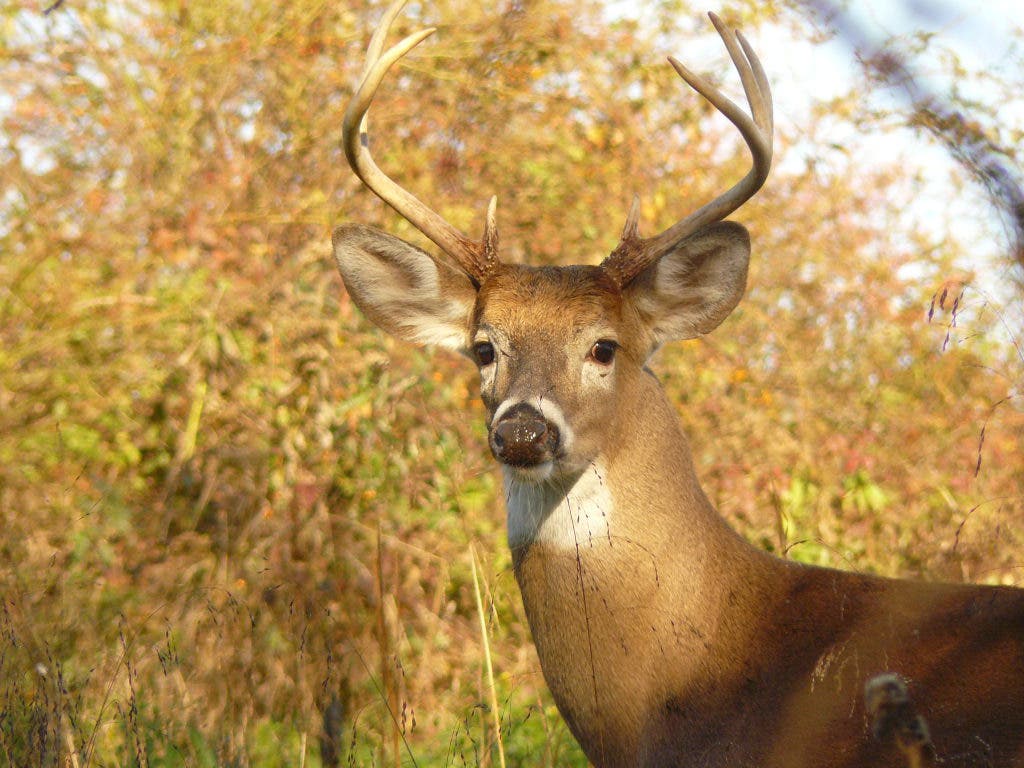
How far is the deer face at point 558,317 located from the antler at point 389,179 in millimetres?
67

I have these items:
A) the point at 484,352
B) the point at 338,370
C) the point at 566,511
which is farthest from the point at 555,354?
the point at 338,370

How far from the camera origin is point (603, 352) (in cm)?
382

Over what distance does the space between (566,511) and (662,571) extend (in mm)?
314

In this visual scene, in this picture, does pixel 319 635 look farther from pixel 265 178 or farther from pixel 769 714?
pixel 769 714

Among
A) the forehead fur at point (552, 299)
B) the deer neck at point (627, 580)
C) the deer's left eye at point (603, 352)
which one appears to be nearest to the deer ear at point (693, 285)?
the forehead fur at point (552, 299)

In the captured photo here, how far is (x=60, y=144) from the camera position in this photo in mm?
6434

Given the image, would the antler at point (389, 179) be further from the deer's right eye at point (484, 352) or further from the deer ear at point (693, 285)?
the deer ear at point (693, 285)

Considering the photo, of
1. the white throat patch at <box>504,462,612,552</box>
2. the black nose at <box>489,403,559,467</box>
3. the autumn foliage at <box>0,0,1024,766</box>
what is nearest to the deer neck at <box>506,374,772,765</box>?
the white throat patch at <box>504,462,612,552</box>

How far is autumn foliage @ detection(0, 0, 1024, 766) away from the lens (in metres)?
5.52

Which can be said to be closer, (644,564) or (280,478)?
(644,564)

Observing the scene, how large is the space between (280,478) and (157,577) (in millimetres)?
738

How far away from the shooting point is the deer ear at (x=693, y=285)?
12.9 feet

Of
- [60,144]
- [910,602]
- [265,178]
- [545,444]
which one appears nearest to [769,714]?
[910,602]

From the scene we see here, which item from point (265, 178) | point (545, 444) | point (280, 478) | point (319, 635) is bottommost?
point (319, 635)
